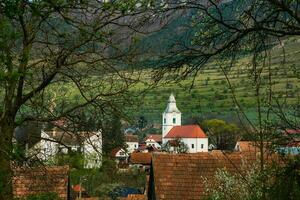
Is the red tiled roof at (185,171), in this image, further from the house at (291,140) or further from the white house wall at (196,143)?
the white house wall at (196,143)

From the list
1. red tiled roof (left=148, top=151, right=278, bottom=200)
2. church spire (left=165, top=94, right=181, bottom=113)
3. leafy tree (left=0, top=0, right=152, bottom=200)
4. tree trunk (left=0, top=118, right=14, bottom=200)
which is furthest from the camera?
church spire (left=165, top=94, right=181, bottom=113)

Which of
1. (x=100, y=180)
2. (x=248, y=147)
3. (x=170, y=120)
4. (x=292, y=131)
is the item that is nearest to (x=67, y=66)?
(x=248, y=147)

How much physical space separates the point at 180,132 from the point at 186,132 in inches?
154

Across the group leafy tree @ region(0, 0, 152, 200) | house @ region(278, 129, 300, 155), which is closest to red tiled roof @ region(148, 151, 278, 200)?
leafy tree @ region(0, 0, 152, 200)

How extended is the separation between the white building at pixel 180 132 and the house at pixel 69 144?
98.1 metres

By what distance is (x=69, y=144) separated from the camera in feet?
35.2

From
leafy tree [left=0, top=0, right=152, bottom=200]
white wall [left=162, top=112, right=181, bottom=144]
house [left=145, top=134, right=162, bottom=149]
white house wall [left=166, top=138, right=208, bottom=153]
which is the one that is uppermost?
white wall [left=162, top=112, right=181, bottom=144]

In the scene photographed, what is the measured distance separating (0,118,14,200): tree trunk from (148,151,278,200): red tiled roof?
1005 centimetres

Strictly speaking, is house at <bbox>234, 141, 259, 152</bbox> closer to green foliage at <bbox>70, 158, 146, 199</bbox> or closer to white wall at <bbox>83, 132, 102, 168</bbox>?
white wall at <bbox>83, 132, 102, 168</bbox>

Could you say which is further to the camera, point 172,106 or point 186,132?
point 172,106

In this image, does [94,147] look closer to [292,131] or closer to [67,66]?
[67,66]

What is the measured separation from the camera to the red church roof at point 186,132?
11656 centimetres

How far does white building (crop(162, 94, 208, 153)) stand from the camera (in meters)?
116

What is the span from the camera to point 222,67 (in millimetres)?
6387
